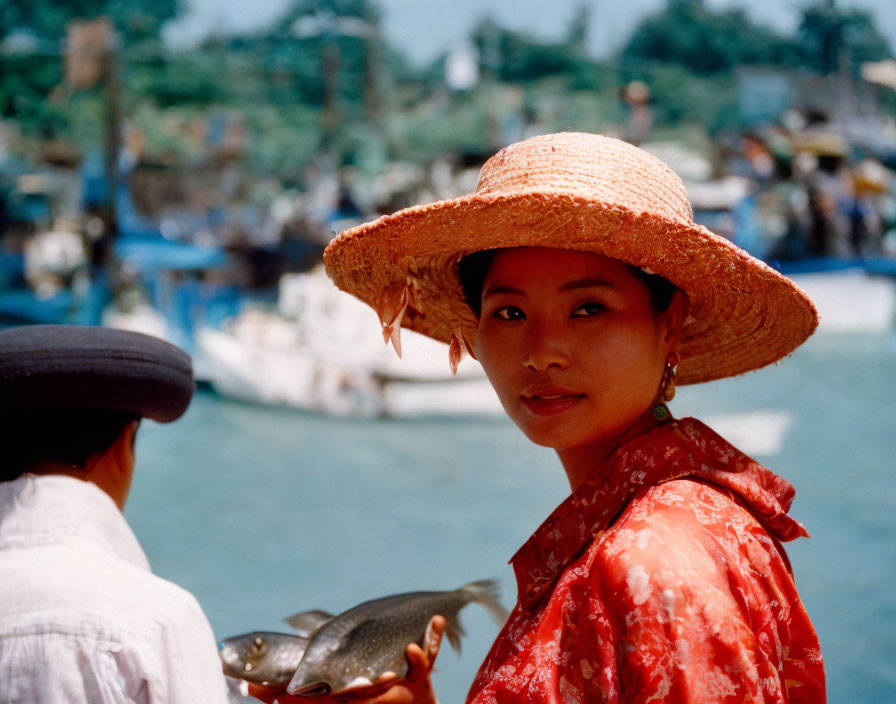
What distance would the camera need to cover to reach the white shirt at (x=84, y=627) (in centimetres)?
134

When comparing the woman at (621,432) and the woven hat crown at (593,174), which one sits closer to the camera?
the woman at (621,432)

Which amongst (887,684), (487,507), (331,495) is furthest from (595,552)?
(331,495)

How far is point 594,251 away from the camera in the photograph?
129 cm

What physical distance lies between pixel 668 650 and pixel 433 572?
550cm

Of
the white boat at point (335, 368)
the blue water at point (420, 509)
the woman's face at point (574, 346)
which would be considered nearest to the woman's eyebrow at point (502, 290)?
the woman's face at point (574, 346)

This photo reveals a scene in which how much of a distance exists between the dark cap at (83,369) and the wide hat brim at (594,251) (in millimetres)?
358

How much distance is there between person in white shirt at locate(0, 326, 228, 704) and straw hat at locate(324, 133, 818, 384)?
1.37ft

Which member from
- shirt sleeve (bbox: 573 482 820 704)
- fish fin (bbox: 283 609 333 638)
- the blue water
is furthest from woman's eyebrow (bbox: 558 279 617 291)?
the blue water

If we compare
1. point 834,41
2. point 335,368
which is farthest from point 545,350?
point 834,41

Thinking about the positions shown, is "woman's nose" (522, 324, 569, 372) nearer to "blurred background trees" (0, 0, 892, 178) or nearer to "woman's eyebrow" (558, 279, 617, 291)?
"woman's eyebrow" (558, 279, 617, 291)

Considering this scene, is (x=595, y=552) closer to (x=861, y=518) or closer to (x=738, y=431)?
(x=861, y=518)

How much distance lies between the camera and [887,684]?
4.34 meters

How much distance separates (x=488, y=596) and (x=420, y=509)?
6050 millimetres

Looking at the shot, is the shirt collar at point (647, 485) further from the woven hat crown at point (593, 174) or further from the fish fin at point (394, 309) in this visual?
the fish fin at point (394, 309)
